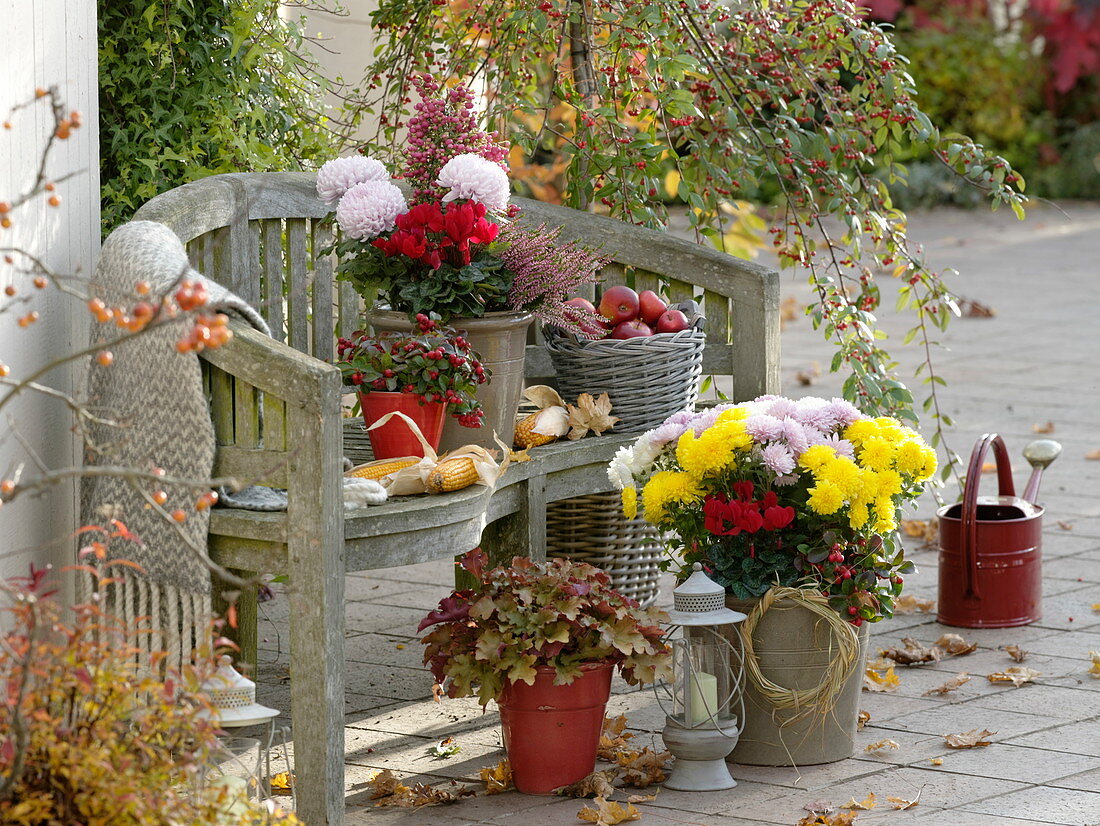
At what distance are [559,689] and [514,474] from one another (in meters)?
0.56

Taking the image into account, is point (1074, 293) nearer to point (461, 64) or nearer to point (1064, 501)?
point (1064, 501)

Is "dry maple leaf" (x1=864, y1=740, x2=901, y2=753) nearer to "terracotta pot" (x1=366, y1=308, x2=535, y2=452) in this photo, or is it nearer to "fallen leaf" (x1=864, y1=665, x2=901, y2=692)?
"fallen leaf" (x1=864, y1=665, x2=901, y2=692)

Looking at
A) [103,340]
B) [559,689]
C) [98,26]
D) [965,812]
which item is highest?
[98,26]

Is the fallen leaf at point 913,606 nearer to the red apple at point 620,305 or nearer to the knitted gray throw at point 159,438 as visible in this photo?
the red apple at point 620,305

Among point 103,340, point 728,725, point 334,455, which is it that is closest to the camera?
point 334,455

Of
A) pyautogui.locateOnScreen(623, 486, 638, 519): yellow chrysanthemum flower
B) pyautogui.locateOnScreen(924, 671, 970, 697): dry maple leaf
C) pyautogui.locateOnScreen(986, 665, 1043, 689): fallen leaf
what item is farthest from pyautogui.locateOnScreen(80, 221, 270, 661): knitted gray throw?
pyautogui.locateOnScreen(986, 665, 1043, 689): fallen leaf

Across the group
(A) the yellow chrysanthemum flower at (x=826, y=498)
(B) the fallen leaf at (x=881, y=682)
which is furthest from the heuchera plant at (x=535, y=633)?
(B) the fallen leaf at (x=881, y=682)

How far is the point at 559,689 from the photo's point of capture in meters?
3.36

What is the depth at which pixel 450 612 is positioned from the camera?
3.43 m

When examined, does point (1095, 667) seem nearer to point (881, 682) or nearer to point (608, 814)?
point (881, 682)

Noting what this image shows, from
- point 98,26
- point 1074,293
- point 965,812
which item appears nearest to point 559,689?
point 965,812

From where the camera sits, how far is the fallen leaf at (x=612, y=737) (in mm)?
3592

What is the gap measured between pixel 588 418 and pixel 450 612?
818 millimetres

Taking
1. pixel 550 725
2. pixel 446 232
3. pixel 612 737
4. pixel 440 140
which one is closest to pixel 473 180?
pixel 446 232
